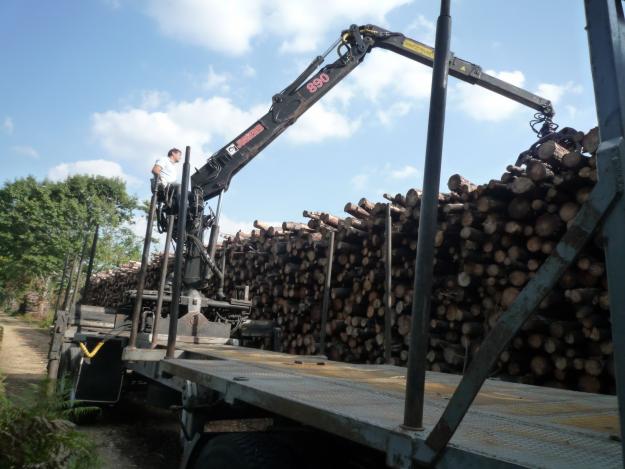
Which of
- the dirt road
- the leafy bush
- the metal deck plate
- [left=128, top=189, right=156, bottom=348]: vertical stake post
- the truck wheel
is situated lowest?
the dirt road

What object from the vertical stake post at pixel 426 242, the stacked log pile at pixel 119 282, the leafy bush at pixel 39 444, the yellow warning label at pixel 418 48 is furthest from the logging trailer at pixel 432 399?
the stacked log pile at pixel 119 282

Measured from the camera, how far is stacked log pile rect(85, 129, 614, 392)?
12.3 feet

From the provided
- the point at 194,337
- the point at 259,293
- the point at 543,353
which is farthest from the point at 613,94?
the point at 259,293

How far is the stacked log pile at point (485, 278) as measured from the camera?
375 centimetres

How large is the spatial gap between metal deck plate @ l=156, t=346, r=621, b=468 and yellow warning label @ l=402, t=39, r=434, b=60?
267 inches

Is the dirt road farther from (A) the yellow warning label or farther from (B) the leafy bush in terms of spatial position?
(A) the yellow warning label

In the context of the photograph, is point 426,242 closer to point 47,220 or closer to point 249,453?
point 249,453

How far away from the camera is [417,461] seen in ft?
3.66

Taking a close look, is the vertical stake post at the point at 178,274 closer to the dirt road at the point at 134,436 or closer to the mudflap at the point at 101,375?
the dirt road at the point at 134,436

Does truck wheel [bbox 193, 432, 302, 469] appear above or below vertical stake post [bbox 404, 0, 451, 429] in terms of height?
below

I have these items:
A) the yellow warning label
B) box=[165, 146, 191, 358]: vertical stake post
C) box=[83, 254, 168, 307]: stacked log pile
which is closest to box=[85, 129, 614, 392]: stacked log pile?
box=[165, 146, 191, 358]: vertical stake post

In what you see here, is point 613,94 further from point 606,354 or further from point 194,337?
point 194,337

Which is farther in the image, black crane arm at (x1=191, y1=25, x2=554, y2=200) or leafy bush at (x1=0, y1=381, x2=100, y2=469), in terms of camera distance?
black crane arm at (x1=191, y1=25, x2=554, y2=200)

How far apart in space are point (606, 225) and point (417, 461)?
0.66 meters
